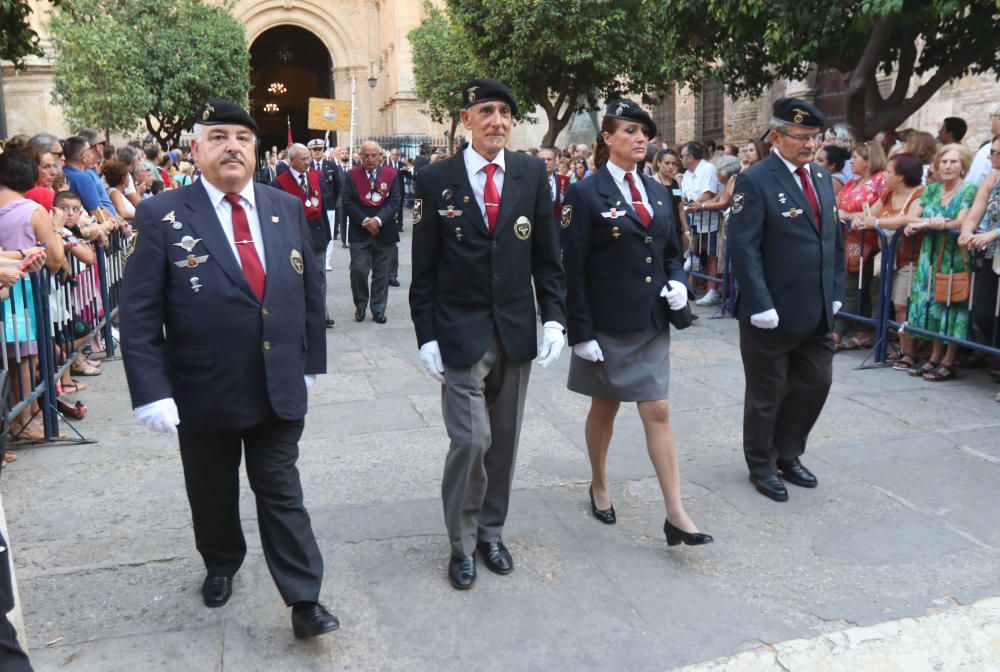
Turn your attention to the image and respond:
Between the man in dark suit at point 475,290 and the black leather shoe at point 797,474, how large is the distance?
1875mm

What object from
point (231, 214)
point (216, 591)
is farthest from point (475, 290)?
point (216, 591)

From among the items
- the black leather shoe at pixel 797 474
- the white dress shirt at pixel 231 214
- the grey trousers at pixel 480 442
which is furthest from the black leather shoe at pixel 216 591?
the black leather shoe at pixel 797 474

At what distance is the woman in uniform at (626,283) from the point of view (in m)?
4.16

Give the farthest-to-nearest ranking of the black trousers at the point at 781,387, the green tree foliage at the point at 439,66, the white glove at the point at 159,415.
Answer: the green tree foliage at the point at 439,66
the black trousers at the point at 781,387
the white glove at the point at 159,415

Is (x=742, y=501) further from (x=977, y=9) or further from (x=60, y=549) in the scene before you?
(x=977, y=9)

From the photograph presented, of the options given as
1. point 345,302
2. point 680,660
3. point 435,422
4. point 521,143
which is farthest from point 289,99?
point 680,660

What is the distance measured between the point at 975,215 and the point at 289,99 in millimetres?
47013

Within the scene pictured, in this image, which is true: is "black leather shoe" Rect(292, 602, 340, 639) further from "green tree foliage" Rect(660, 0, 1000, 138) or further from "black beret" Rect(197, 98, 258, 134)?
"green tree foliage" Rect(660, 0, 1000, 138)

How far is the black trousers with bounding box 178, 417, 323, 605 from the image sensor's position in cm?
339

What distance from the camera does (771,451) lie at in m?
4.96

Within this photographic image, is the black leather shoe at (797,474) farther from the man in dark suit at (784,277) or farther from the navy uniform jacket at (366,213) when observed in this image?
the navy uniform jacket at (366,213)

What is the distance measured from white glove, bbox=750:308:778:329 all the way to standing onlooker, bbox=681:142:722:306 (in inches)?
245

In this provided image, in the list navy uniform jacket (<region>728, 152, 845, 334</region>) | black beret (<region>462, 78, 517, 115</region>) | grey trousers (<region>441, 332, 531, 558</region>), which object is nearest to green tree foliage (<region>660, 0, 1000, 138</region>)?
navy uniform jacket (<region>728, 152, 845, 334</region>)

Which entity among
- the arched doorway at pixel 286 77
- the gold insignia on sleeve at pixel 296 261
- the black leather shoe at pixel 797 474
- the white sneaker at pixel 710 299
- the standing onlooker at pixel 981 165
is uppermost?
the arched doorway at pixel 286 77
